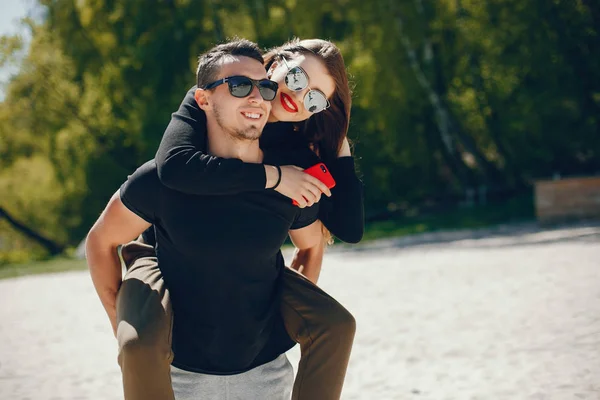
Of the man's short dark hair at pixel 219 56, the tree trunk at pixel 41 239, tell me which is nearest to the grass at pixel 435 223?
the tree trunk at pixel 41 239

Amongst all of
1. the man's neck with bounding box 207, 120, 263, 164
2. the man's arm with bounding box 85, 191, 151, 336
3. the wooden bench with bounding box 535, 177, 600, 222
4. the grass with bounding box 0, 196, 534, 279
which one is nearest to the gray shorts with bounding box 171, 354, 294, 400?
the man's arm with bounding box 85, 191, 151, 336

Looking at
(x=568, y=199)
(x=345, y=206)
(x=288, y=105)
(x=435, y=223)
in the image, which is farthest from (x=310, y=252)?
(x=435, y=223)

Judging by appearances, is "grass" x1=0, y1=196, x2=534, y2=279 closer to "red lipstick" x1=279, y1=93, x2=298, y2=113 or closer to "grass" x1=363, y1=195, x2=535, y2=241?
"grass" x1=363, y1=195, x2=535, y2=241

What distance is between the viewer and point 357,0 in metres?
22.6

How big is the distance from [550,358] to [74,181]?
2422cm

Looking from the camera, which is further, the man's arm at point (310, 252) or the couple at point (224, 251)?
the man's arm at point (310, 252)

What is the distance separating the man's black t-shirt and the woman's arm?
22cm

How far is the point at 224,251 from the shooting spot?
8.54ft

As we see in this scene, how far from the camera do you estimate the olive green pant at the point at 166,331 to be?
241 centimetres

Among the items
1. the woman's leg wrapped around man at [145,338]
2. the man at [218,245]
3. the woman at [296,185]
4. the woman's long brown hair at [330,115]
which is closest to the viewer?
the woman's leg wrapped around man at [145,338]

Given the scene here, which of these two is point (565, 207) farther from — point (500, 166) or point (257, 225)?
point (257, 225)

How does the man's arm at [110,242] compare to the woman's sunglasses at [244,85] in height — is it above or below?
below

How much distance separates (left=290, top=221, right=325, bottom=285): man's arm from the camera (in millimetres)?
3121

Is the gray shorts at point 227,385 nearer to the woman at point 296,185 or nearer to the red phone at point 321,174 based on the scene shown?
the woman at point 296,185
